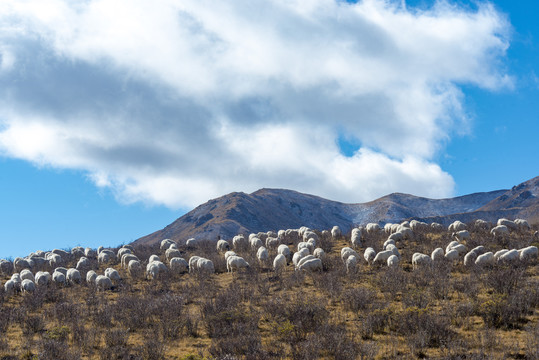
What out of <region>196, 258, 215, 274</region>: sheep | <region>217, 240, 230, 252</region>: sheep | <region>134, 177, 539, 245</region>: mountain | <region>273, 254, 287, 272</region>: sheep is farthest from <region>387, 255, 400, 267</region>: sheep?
<region>134, 177, 539, 245</region>: mountain

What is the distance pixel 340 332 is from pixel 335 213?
124824mm

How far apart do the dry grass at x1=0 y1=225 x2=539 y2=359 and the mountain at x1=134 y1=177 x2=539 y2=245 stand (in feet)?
249

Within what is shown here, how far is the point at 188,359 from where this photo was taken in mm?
10414

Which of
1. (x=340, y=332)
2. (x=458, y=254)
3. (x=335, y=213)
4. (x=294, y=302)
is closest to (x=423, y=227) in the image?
(x=458, y=254)

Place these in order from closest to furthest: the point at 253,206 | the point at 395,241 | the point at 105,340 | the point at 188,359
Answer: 1. the point at 188,359
2. the point at 105,340
3. the point at 395,241
4. the point at 253,206

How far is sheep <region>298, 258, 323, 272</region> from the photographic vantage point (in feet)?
63.9

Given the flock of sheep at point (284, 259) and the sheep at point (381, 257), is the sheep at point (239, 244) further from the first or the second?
the sheep at point (381, 257)

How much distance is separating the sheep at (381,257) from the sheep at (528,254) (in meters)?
4.98

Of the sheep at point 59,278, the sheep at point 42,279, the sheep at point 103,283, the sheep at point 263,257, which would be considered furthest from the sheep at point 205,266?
the sheep at point 42,279

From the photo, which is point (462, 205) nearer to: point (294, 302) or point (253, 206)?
point (253, 206)

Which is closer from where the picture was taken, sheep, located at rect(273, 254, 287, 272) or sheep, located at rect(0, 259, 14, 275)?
sheep, located at rect(273, 254, 287, 272)

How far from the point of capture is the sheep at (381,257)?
65.0 ft

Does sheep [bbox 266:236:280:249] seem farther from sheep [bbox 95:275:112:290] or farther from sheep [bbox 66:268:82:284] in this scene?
sheep [bbox 66:268:82:284]

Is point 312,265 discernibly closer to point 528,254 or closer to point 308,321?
point 308,321
